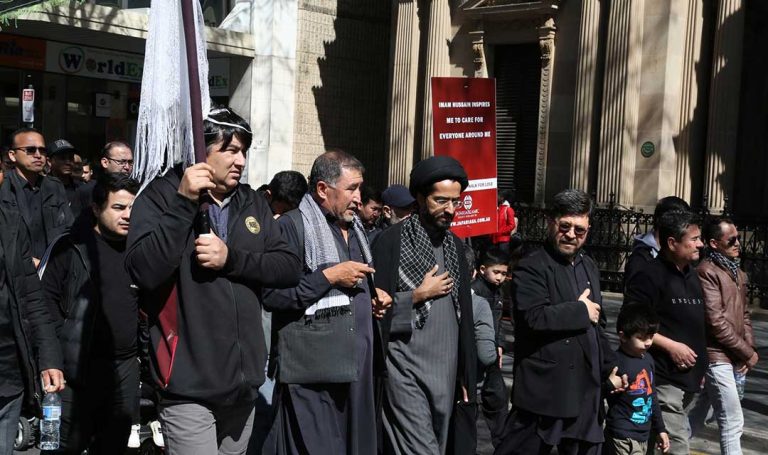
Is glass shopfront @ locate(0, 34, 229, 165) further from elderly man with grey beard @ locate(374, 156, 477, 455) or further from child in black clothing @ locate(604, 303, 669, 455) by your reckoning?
child in black clothing @ locate(604, 303, 669, 455)

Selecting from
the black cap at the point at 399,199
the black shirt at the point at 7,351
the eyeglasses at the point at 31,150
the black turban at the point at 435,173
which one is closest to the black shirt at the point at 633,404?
the black turban at the point at 435,173

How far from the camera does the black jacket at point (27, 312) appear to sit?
16.2 ft

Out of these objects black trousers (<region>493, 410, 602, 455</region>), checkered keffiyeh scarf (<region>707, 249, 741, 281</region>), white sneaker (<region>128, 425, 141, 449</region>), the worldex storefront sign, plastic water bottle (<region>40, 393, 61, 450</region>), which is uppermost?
the worldex storefront sign

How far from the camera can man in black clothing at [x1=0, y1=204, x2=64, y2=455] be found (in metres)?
4.87

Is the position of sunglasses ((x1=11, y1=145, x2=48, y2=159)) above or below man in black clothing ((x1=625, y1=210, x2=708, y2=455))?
above

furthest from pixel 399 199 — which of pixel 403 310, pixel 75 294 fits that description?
pixel 75 294

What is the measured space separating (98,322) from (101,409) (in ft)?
1.69

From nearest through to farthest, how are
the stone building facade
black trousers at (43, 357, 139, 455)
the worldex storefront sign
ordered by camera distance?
black trousers at (43, 357, 139, 455), the stone building facade, the worldex storefront sign

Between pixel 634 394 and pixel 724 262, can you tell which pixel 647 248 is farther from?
pixel 634 394

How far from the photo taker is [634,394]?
6359 mm

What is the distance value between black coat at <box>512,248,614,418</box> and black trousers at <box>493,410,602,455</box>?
115mm

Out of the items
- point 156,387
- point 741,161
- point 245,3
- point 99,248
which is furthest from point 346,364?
point 245,3

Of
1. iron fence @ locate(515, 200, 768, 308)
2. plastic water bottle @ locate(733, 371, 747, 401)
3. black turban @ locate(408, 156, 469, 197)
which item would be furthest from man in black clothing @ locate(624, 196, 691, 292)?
iron fence @ locate(515, 200, 768, 308)

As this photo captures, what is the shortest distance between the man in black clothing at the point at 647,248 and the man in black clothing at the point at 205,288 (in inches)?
123
